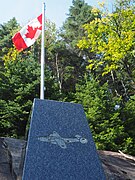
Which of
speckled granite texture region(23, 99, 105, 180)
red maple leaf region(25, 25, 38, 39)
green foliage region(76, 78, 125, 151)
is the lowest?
green foliage region(76, 78, 125, 151)

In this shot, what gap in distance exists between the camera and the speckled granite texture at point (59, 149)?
286 centimetres

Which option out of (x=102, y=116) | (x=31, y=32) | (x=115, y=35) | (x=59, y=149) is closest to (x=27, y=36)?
(x=31, y=32)

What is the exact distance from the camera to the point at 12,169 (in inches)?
173

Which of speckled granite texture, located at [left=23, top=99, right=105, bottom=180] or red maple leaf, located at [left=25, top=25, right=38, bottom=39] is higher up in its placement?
red maple leaf, located at [left=25, top=25, right=38, bottom=39]

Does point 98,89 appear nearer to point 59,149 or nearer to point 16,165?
point 16,165

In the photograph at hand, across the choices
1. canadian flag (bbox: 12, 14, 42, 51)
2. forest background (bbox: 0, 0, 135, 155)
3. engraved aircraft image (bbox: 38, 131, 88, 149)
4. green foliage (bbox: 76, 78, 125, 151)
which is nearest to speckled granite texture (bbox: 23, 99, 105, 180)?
engraved aircraft image (bbox: 38, 131, 88, 149)

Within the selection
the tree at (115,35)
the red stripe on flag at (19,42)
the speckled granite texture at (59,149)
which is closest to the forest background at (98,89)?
the tree at (115,35)

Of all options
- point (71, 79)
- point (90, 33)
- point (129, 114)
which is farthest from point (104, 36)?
point (71, 79)

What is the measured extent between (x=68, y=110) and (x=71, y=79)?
15.0m

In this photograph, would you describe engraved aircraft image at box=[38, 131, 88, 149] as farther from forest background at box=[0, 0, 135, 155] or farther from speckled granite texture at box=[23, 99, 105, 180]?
forest background at box=[0, 0, 135, 155]

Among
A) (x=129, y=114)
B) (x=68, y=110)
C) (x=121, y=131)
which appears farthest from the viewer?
(x=129, y=114)

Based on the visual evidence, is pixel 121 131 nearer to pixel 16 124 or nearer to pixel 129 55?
pixel 129 55

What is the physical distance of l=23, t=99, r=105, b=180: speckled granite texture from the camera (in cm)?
286

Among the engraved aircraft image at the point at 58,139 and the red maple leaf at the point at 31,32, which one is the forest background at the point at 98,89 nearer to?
the red maple leaf at the point at 31,32
